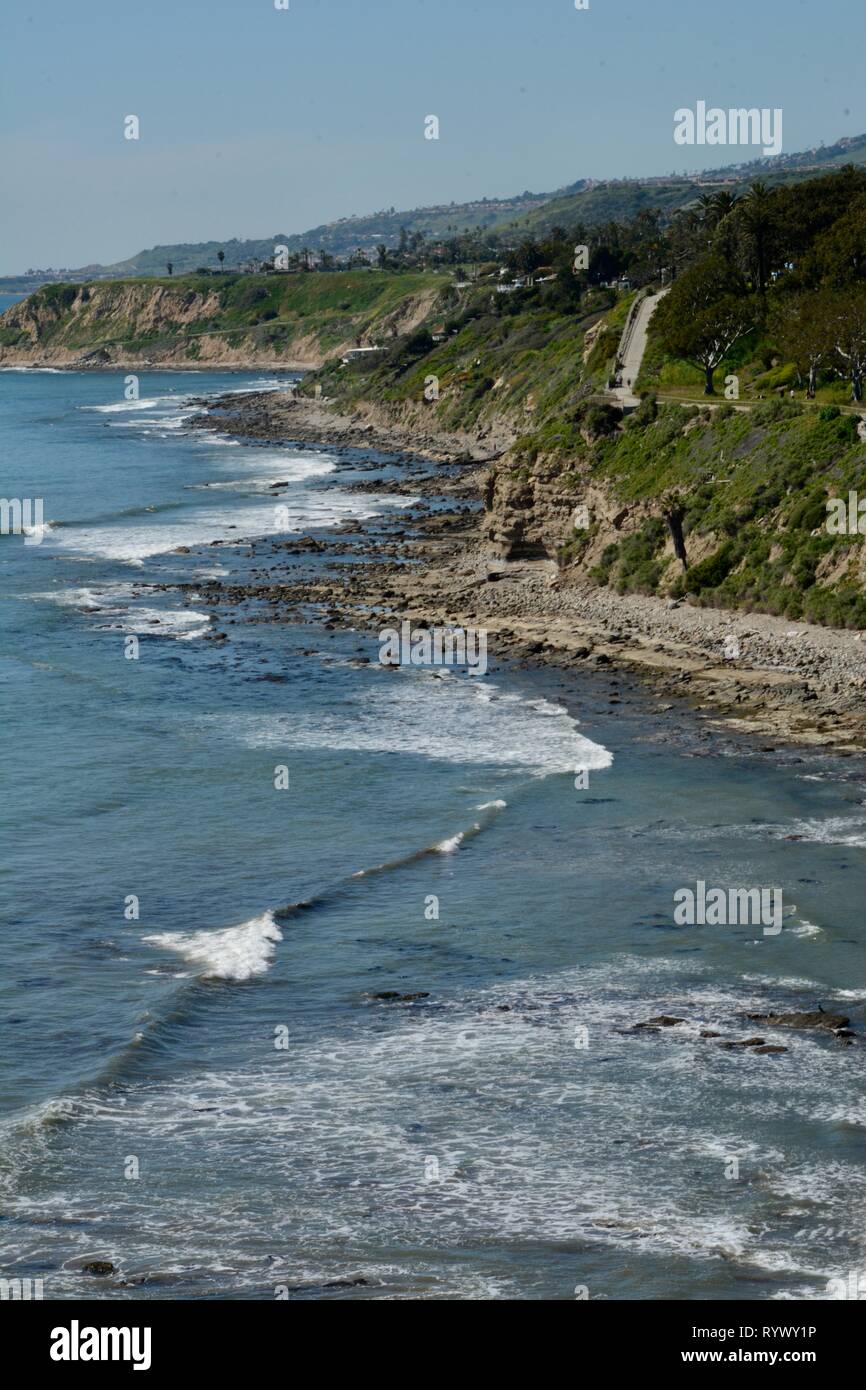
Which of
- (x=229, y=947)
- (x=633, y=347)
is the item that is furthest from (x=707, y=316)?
(x=229, y=947)

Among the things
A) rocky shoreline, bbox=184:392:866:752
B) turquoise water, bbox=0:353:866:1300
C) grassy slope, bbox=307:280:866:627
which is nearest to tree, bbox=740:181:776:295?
grassy slope, bbox=307:280:866:627

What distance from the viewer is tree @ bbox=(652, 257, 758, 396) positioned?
247 feet

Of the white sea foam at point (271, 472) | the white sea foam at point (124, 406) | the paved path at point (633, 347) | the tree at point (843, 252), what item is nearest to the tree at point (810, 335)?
the tree at point (843, 252)

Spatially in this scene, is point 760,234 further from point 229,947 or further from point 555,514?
point 229,947

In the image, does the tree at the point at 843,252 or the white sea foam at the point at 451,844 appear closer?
the white sea foam at the point at 451,844

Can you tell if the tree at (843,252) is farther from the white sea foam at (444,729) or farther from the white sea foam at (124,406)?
the white sea foam at (124,406)

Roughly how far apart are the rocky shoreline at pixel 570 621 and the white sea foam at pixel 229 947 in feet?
55.5

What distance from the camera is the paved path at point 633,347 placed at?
3056 inches

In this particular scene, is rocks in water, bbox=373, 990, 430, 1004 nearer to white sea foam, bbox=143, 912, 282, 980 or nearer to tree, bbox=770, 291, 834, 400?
white sea foam, bbox=143, 912, 282, 980

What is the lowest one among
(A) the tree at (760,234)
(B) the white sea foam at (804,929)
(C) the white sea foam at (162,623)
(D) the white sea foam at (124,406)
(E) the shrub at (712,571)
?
(B) the white sea foam at (804,929)

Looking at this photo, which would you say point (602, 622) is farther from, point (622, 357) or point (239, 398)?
point (239, 398)

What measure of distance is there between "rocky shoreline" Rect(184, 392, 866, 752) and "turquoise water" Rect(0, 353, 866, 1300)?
232cm

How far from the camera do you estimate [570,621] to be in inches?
2292
